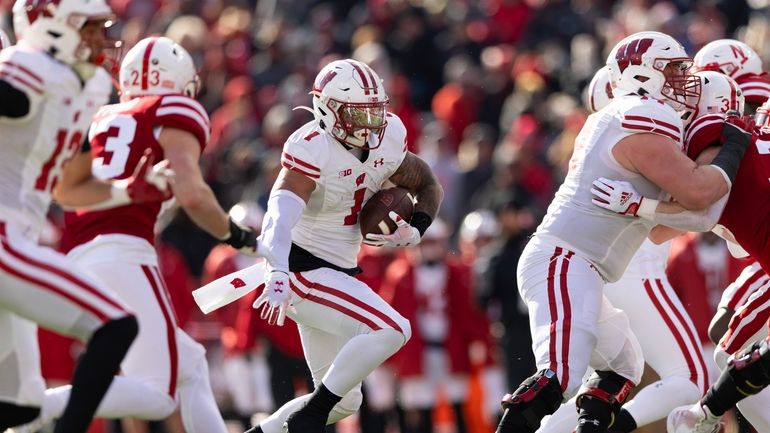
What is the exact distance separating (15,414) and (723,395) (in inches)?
115

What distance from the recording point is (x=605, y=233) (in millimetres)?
7059

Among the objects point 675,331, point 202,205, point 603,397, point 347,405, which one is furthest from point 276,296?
point 675,331

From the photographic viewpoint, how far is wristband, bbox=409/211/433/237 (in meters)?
7.61

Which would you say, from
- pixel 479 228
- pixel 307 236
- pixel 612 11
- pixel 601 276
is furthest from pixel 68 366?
pixel 612 11

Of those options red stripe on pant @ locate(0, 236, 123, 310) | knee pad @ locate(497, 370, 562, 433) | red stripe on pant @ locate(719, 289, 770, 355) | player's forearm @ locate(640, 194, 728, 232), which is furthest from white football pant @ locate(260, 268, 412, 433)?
red stripe on pant @ locate(0, 236, 123, 310)

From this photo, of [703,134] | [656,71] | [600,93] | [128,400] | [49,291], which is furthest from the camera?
[600,93]

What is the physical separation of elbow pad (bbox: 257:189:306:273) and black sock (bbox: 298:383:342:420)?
573 millimetres

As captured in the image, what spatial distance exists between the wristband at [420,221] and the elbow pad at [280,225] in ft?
1.86

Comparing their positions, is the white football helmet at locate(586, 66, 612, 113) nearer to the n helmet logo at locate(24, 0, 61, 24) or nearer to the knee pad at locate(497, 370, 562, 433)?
A: the knee pad at locate(497, 370, 562, 433)

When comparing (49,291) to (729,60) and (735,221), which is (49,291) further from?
(729,60)

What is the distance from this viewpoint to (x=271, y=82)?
16.0m

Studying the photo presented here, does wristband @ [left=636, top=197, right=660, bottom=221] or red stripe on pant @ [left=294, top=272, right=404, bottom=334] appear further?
red stripe on pant @ [left=294, top=272, right=404, bottom=334]

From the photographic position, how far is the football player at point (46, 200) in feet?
19.0

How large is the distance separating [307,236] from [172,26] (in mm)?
9401
